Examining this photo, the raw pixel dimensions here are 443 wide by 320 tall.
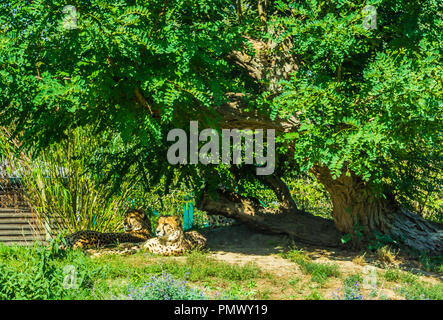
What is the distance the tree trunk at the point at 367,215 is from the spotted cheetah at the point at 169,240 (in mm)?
2677

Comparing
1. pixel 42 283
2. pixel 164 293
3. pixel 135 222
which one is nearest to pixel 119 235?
pixel 135 222

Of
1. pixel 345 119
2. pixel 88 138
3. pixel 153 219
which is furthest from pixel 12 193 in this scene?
pixel 345 119

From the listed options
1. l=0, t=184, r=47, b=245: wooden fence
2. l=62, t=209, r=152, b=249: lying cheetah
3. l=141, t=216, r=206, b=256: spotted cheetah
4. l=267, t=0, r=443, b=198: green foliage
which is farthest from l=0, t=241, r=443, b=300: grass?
l=0, t=184, r=47, b=245: wooden fence

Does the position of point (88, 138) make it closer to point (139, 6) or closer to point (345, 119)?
point (139, 6)

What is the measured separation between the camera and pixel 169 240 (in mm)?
7828

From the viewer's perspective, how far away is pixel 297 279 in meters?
6.40

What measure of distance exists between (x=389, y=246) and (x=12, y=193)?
891 cm

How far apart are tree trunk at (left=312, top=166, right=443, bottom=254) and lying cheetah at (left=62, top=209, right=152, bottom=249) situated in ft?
11.8

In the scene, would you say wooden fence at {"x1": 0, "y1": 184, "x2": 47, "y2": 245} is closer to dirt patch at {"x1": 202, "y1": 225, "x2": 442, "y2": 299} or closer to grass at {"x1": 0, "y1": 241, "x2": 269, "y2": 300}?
grass at {"x1": 0, "y1": 241, "x2": 269, "y2": 300}

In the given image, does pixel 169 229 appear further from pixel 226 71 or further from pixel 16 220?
pixel 16 220

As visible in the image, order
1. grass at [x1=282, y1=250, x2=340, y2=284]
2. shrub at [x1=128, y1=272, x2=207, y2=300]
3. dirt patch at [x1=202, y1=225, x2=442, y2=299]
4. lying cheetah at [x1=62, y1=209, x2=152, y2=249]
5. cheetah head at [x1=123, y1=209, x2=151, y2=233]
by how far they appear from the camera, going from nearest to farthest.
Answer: shrub at [x1=128, y1=272, x2=207, y2=300] → dirt patch at [x1=202, y1=225, x2=442, y2=299] → grass at [x1=282, y1=250, x2=340, y2=284] → lying cheetah at [x1=62, y1=209, x2=152, y2=249] → cheetah head at [x1=123, y1=209, x2=151, y2=233]

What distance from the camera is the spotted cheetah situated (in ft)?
25.5

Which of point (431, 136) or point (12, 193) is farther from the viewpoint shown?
point (12, 193)

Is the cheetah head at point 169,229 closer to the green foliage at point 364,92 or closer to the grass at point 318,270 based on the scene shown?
the grass at point 318,270
